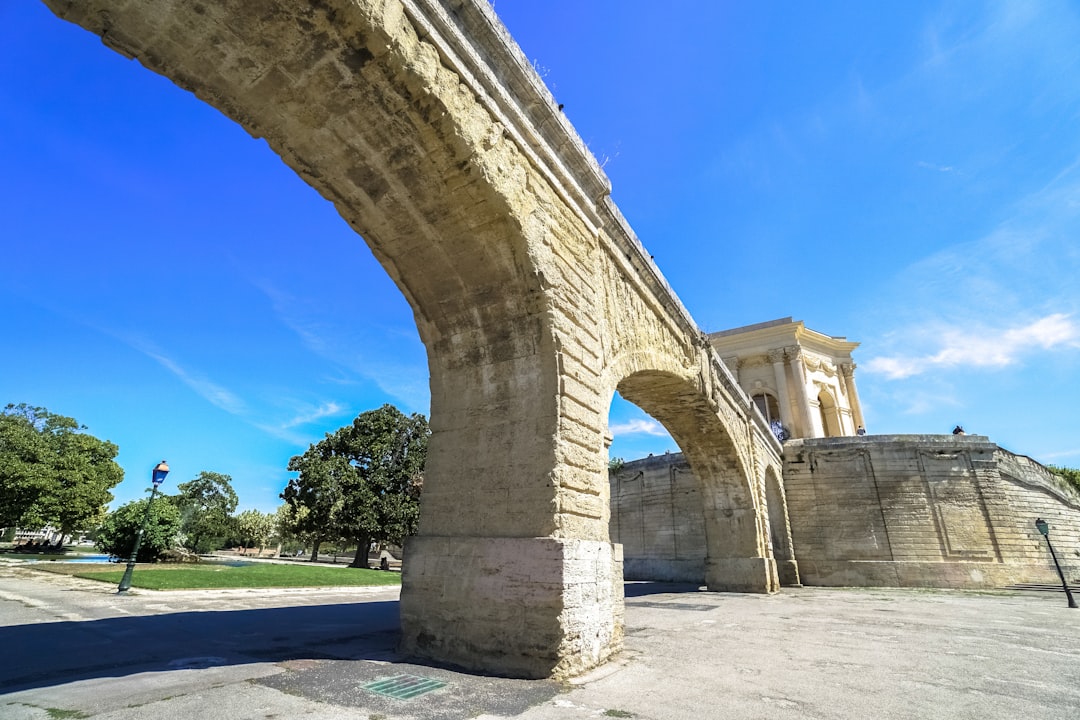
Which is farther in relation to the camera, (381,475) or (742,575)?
(381,475)

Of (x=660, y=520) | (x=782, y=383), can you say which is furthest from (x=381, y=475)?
(x=782, y=383)

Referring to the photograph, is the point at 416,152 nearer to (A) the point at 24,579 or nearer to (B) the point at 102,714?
(B) the point at 102,714

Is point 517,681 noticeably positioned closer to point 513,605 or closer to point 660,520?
point 513,605

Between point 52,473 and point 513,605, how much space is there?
107 ft

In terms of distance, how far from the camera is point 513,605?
3742mm

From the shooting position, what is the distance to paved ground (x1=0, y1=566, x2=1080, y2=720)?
9.26 ft

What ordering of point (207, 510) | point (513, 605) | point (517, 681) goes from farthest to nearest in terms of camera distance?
1. point (207, 510)
2. point (513, 605)
3. point (517, 681)

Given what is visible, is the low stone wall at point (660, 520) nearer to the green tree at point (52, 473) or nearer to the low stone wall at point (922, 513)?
the low stone wall at point (922, 513)

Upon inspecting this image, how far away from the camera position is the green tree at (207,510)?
→ 1452 inches

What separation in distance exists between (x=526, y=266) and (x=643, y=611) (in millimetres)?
6715

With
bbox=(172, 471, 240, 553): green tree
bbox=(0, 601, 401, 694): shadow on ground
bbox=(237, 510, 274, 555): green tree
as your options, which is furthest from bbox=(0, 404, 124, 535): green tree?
bbox=(0, 601, 401, 694): shadow on ground

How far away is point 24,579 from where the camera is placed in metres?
10.9

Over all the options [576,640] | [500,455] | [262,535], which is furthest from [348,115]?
[262,535]

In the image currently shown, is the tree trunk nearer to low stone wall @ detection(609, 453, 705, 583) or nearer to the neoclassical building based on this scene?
→ low stone wall @ detection(609, 453, 705, 583)
